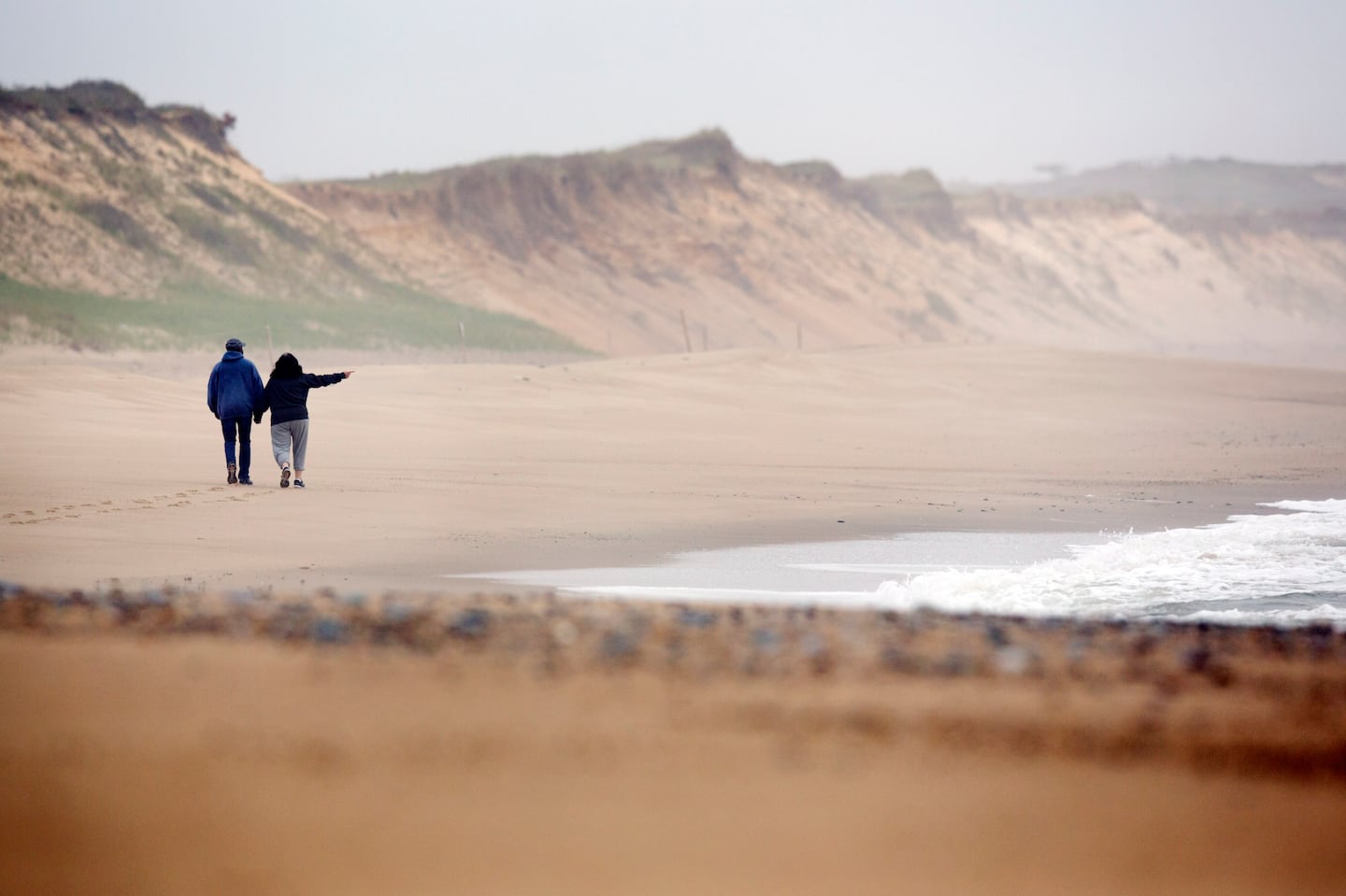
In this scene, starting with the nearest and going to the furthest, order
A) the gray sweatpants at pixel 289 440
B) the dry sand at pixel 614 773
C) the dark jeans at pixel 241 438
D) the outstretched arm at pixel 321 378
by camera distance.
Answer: the dry sand at pixel 614 773, the gray sweatpants at pixel 289 440, the dark jeans at pixel 241 438, the outstretched arm at pixel 321 378

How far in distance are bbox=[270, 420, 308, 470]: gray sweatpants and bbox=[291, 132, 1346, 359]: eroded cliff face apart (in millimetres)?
41672

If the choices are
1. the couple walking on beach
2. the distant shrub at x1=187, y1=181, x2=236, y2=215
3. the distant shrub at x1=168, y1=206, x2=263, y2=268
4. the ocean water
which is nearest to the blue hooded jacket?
the couple walking on beach

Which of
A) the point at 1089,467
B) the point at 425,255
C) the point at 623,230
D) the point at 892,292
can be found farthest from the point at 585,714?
the point at 892,292

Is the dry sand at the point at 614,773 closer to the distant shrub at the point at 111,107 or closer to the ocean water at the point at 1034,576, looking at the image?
the ocean water at the point at 1034,576

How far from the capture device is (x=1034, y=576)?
Answer: 32.7 feet

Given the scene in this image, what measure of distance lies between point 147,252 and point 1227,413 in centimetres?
4253

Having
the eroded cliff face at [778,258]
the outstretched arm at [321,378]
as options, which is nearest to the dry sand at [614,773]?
the outstretched arm at [321,378]

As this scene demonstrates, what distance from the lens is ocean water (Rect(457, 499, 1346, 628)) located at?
877 centimetres

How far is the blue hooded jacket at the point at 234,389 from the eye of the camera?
13633mm

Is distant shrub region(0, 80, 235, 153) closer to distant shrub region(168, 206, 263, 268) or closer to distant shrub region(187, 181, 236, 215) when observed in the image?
distant shrub region(187, 181, 236, 215)

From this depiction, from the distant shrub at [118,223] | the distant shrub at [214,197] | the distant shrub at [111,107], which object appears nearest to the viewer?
the distant shrub at [118,223]

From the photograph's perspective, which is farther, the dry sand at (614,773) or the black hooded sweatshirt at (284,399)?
the black hooded sweatshirt at (284,399)

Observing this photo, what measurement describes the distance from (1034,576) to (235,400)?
7602mm

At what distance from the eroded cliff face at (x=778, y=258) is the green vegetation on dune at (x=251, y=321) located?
214 inches
